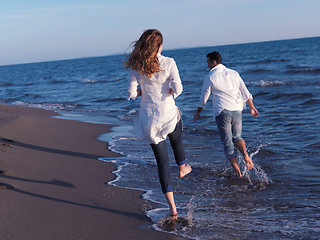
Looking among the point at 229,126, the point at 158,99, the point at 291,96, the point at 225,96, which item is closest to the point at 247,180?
the point at 229,126

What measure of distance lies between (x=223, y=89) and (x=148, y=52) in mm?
1919

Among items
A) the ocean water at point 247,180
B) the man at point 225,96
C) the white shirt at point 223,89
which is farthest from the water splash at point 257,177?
the white shirt at point 223,89

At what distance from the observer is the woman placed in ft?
10.4

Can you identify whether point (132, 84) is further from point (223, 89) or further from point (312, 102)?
point (312, 102)

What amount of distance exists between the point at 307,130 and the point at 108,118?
255 inches

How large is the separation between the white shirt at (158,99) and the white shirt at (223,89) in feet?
4.91

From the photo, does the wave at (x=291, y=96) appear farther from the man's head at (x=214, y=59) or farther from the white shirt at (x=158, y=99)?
the white shirt at (x=158, y=99)

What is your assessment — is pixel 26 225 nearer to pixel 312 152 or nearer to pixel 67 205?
pixel 67 205

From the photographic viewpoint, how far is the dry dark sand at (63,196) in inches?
128

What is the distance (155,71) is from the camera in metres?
3.22

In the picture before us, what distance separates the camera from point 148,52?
314 cm

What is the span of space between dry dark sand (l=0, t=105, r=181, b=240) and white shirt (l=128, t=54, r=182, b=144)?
0.95 metres

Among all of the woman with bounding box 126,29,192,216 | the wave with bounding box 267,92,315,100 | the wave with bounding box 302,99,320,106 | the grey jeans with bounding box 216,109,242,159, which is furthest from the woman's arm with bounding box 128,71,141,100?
the wave with bounding box 267,92,315,100

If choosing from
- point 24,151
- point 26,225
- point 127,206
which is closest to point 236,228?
point 127,206
